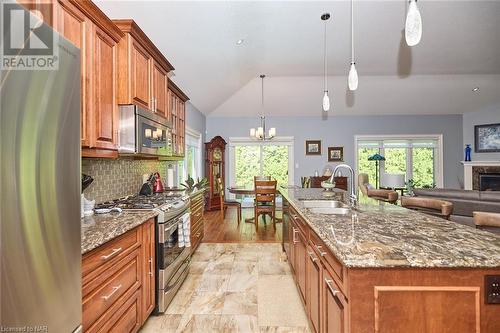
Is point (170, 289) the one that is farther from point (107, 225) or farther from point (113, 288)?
point (107, 225)

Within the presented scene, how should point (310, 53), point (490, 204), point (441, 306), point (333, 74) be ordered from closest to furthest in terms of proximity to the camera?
1. point (441, 306)
2. point (490, 204)
3. point (310, 53)
4. point (333, 74)

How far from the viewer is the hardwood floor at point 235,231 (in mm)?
4273

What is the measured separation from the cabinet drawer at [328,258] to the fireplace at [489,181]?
777 cm

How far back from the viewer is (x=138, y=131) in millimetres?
2215

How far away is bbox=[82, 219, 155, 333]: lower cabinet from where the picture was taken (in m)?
1.35

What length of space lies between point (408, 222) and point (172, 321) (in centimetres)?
190

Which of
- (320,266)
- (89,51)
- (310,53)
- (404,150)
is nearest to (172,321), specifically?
(320,266)

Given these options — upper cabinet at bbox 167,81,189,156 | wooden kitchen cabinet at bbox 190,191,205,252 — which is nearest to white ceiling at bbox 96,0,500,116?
upper cabinet at bbox 167,81,189,156

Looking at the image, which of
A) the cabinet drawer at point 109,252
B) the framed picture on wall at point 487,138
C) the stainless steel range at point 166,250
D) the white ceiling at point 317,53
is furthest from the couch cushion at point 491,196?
the framed picture on wall at point 487,138

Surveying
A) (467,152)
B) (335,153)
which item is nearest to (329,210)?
(335,153)

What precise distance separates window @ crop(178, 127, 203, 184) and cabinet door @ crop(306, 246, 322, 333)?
148 inches

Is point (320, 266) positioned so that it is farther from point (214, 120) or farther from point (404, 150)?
point (404, 150)

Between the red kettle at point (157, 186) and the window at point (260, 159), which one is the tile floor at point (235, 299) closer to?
the red kettle at point (157, 186)

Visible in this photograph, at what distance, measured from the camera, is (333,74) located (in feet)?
18.9
